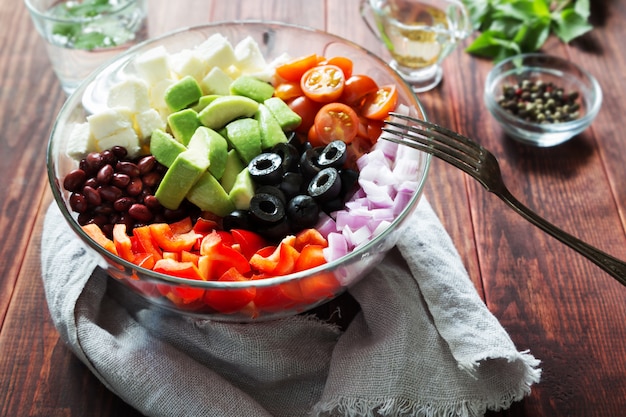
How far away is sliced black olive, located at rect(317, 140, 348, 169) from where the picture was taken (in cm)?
161

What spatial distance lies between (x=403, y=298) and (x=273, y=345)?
31cm

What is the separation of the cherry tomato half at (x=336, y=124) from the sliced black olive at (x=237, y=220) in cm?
29

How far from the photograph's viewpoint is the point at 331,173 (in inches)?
62.3

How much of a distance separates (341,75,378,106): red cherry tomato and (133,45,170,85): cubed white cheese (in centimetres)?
44

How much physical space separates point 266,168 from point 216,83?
0.30 metres

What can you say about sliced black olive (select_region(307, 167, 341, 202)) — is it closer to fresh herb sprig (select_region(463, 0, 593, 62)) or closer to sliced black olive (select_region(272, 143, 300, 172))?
sliced black olive (select_region(272, 143, 300, 172))

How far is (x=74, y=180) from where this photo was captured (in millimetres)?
1601

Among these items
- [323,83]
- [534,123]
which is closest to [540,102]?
[534,123]

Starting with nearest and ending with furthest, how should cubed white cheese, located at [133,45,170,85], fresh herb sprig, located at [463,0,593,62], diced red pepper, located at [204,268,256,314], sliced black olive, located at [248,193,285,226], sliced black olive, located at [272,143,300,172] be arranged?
diced red pepper, located at [204,268,256,314] → sliced black olive, located at [248,193,285,226] → sliced black olive, located at [272,143,300,172] → cubed white cheese, located at [133,45,170,85] → fresh herb sprig, located at [463,0,593,62]

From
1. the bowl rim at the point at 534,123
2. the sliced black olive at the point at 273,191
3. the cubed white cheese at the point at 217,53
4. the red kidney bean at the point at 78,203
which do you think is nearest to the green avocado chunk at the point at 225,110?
the cubed white cheese at the point at 217,53

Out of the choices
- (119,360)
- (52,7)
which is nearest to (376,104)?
(119,360)

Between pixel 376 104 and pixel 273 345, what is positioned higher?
pixel 376 104

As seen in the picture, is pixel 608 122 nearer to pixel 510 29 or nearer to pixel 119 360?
pixel 510 29

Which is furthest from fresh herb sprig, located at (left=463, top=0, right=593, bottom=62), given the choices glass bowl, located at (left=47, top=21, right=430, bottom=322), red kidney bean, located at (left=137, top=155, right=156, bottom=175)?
red kidney bean, located at (left=137, top=155, right=156, bottom=175)
